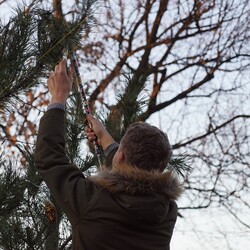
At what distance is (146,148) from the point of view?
5.56 ft

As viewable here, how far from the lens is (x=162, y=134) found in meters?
1.74

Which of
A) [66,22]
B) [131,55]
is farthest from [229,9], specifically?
[66,22]

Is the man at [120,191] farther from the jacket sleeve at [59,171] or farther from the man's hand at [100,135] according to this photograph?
the man's hand at [100,135]

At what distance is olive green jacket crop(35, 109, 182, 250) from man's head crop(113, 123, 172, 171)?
0.11 feet

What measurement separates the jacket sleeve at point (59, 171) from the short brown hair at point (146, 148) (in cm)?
15

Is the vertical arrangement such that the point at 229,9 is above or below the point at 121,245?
above

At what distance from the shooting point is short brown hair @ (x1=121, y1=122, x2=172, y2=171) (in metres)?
1.69

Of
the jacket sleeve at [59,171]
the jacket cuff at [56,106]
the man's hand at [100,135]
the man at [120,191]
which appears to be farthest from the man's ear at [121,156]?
the man's hand at [100,135]

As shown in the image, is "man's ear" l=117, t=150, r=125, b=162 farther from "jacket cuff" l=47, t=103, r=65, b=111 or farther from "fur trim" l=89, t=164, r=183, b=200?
"jacket cuff" l=47, t=103, r=65, b=111

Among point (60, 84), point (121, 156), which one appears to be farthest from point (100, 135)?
point (121, 156)

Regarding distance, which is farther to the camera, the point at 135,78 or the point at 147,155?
the point at 135,78

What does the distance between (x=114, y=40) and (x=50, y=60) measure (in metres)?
4.78

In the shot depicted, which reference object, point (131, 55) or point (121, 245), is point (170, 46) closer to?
point (131, 55)

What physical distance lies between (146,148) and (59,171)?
258 mm
